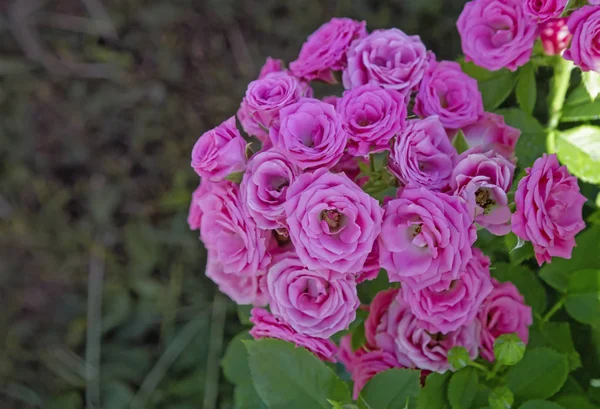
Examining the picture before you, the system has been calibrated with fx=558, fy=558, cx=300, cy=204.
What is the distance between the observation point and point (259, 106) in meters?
0.69

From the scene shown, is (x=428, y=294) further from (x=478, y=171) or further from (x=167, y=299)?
(x=167, y=299)

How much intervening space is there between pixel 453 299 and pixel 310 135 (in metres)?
0.26

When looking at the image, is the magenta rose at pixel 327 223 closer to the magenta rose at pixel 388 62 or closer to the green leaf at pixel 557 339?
the magenta rose at pixel 388 62

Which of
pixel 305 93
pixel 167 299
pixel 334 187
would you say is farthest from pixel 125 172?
pixel 334 187

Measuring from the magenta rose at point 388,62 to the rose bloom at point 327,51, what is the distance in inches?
0.8

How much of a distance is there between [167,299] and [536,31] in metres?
1.15

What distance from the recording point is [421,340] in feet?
2.43

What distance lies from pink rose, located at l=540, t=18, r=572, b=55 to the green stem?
0.09 feet

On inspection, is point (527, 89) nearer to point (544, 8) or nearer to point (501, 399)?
point (544, 8)

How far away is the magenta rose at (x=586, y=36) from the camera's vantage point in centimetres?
65

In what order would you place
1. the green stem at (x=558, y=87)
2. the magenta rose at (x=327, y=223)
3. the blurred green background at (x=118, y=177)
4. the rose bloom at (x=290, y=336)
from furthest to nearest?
the blurred green background at (x=118, y=177)
the green stem at (x=558, y=87)
the rose bloom at (x=290, y=336)
the magenta rose at (x=327, y=223)

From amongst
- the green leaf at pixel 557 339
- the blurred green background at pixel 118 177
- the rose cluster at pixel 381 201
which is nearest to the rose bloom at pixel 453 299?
the rose cluster at pixel 381 201

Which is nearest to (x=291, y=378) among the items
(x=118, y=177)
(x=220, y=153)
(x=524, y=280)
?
(x=220, y=153)

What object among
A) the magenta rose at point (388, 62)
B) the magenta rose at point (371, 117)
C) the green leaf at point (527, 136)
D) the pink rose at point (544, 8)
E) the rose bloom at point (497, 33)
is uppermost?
the pink rose at point (544, 8)
